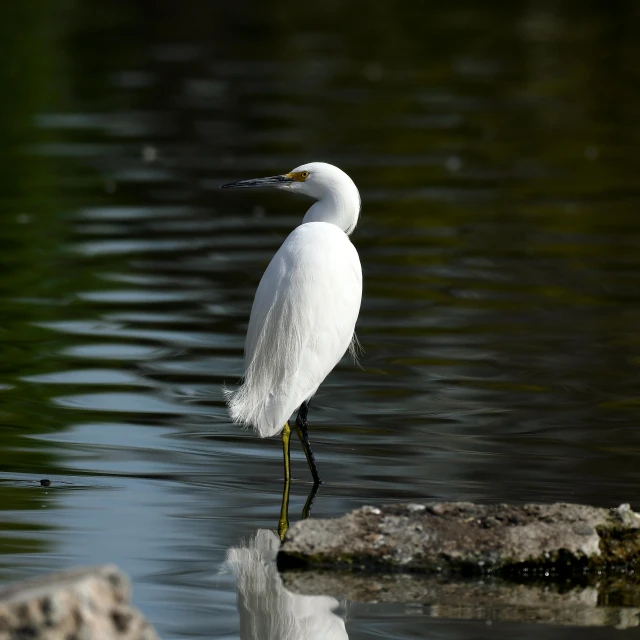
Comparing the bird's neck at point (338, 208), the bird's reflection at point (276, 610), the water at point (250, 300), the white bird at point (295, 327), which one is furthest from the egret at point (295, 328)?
the bird's reflection at point (276, 610)

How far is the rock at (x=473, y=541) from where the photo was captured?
4473mm

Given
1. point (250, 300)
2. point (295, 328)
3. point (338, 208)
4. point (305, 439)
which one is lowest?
point (305, 439)

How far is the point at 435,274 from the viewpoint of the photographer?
993cm

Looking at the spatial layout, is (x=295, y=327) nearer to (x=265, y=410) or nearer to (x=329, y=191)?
(x=265, y=410)

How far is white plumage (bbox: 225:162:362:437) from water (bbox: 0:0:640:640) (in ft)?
1.18

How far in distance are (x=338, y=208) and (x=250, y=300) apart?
325 centimetres

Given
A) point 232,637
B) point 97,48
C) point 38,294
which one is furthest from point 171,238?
point 97,48

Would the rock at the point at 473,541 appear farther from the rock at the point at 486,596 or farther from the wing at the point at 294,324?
the wing at the point at 294,324

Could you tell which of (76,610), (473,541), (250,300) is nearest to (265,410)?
(473,541)

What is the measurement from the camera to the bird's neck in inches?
237

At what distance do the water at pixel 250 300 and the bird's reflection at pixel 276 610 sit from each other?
2.3 inches

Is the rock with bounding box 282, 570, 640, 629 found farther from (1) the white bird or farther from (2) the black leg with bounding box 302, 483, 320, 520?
(1) the white bird

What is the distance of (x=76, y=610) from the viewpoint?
3084 mm

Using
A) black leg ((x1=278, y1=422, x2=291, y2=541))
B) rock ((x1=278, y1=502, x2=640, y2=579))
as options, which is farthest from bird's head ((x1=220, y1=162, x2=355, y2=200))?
rock ((x1=278, y1=502, x2=640, y2=579))
